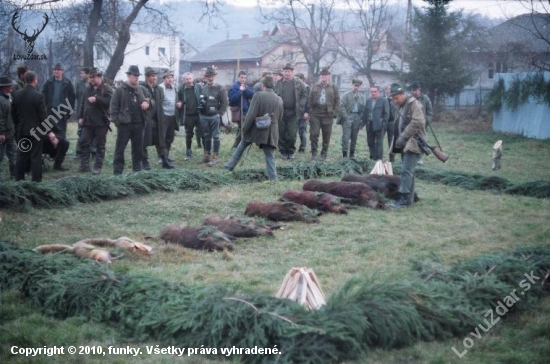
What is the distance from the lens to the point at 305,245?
28.3ft

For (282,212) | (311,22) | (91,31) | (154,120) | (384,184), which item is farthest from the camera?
(311,22)

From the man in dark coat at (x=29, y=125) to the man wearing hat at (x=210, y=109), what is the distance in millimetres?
4623

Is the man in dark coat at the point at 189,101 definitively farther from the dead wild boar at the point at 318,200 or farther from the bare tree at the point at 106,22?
the bare tree at the point at 106,22

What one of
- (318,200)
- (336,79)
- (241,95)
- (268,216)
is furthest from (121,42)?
(336,79)

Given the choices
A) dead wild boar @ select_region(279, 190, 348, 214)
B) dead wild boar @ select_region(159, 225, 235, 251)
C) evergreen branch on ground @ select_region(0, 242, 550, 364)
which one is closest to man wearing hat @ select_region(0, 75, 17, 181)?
dead wild boar @ select_region(159, 225, 235, 251)

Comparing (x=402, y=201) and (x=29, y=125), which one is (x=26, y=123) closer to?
(x=29, y=125)

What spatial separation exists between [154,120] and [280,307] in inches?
407

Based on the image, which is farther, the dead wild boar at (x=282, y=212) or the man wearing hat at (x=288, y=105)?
the man wearing hat at (x=288, y=105)

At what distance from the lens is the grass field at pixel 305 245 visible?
5.32m

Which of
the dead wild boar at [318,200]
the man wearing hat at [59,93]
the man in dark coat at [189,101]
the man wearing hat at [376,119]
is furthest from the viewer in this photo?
the man wearing hat at [376,119]

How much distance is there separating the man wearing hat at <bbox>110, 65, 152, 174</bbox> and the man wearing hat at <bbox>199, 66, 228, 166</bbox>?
7.65 ft

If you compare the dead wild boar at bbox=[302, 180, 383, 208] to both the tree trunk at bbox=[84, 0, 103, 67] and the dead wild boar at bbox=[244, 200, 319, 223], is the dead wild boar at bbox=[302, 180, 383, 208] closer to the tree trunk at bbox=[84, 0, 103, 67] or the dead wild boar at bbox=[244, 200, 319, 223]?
the dead wild boar at bbox=[244, 200, 319, 223]

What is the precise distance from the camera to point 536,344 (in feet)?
17.9

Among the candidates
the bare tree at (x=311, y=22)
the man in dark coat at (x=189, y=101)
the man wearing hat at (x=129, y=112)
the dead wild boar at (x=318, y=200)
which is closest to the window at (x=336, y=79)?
the bare tree at (x=311, y=22)
